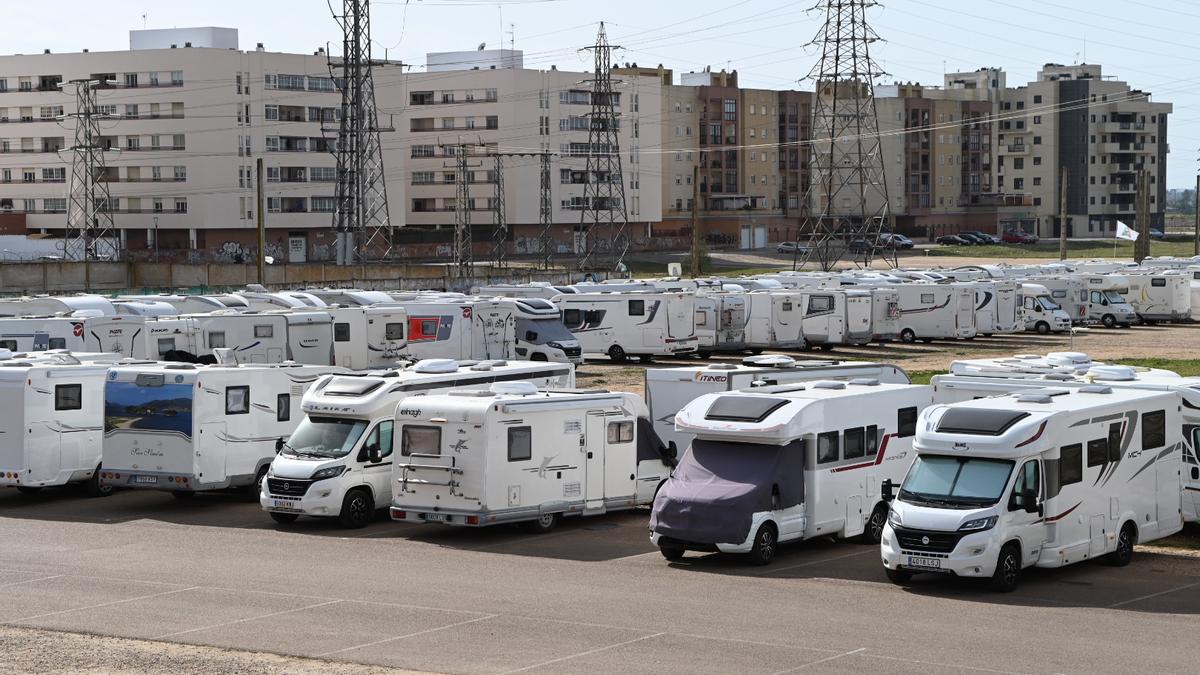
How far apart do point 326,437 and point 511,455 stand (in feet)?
12.2

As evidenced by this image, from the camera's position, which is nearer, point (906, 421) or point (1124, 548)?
point (1124, 548)

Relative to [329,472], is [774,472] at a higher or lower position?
higher

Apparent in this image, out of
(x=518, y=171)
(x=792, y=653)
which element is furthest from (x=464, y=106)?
(x=792, y=653)

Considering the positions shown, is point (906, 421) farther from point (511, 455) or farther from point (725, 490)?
point (511, 455)

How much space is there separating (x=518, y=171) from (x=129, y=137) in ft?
106

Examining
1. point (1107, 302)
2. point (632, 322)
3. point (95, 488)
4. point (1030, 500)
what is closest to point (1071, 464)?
point (1030, 500)

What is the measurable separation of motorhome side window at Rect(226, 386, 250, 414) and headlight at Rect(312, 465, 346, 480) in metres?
3.25

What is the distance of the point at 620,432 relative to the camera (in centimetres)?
2534

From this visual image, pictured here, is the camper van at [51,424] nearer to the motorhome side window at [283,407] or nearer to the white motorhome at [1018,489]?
the motorhome side window at [283,407]

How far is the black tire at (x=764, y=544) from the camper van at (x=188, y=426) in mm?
10313

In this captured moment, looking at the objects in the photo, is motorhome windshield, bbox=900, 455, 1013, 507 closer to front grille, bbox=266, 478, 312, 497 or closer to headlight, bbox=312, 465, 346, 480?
headlight, bbox=312, 465, 346, 480

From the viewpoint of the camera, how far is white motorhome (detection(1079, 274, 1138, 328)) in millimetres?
72688

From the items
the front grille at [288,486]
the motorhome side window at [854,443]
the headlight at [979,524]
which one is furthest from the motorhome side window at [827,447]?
the front grille at [288,486]

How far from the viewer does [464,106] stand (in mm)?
135125
